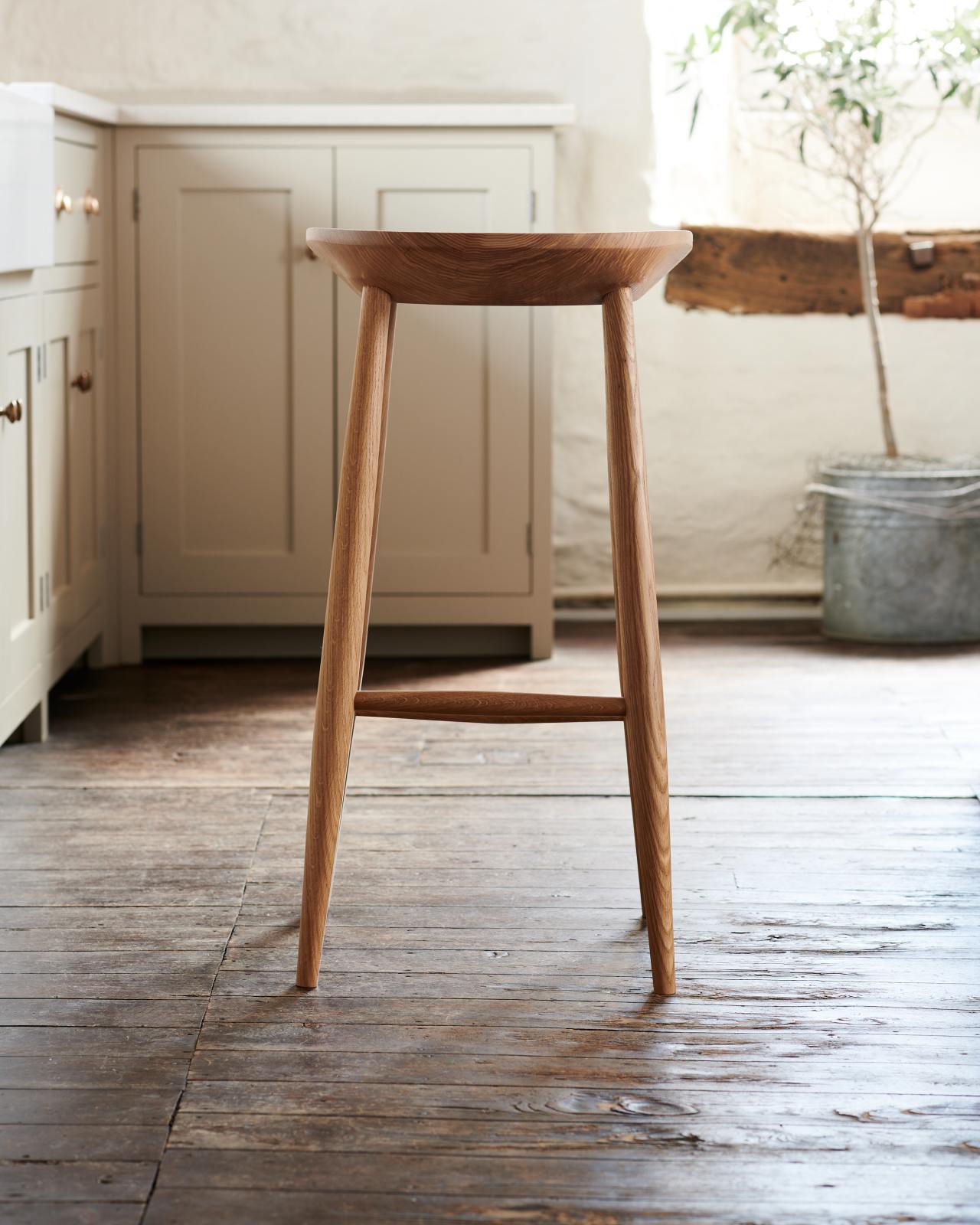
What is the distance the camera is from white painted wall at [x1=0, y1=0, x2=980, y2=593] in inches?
142

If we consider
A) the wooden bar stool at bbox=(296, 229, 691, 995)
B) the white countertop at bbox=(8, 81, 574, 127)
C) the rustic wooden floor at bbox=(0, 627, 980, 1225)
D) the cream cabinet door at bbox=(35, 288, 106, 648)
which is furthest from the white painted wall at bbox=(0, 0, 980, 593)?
the wooden bar stool at bbox=(296, 229, 691, 995)

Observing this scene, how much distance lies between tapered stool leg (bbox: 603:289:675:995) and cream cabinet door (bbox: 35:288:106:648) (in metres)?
1.33

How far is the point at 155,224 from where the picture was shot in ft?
10.6

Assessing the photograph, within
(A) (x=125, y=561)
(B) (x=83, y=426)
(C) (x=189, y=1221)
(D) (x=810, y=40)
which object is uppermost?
(D) (x=810, y=40)

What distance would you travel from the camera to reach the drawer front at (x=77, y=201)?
2.78 m

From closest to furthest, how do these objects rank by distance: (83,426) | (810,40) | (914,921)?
(914,921) < (83,426) < (810,40)

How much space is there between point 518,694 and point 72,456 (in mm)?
1526

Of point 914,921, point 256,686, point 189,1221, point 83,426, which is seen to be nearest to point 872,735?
point 914,921

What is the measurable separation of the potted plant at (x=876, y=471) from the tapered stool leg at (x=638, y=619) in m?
1.94

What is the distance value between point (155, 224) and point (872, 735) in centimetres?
178

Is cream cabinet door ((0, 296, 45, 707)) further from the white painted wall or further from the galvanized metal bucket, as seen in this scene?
the galvanized metal bucket

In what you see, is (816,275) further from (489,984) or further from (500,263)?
(489,984)

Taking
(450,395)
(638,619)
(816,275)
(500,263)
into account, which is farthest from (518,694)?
(816,275)

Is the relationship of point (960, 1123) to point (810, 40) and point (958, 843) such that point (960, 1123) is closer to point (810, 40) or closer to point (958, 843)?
point (958, 843)
